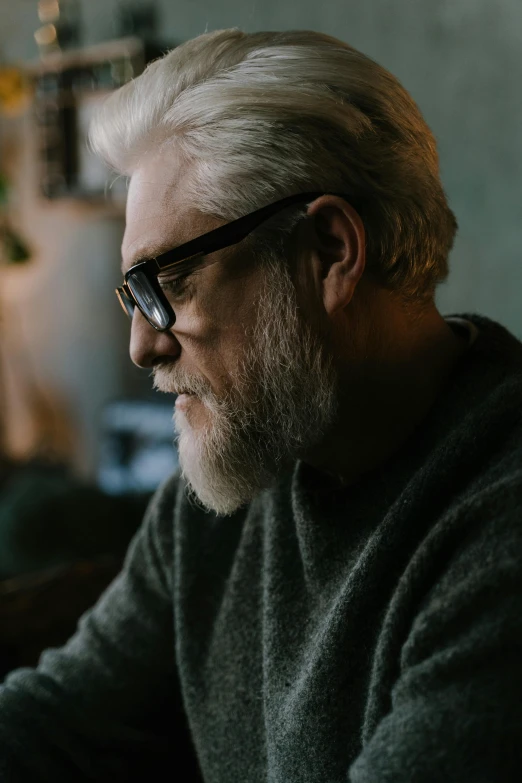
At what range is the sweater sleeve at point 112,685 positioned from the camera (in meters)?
1.13

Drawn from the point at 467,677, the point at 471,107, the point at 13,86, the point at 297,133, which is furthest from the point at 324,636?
the point at 13,86

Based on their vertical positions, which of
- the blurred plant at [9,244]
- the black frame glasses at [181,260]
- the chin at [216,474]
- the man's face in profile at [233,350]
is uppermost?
the black frame glasses at [181,260]

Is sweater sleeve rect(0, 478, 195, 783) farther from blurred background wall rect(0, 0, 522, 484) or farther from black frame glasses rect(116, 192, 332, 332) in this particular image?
blurred background wall rect(0, 0, 522, 484)

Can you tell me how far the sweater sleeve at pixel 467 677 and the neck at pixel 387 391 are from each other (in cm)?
20

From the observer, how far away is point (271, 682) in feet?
3.19

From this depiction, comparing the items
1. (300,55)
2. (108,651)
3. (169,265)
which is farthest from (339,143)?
(108,651)

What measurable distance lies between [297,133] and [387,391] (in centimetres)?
32

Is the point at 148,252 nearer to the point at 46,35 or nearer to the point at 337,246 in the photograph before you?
the point at 337,246

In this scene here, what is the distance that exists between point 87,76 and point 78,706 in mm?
2756

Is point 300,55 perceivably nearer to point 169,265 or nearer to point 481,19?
point 169,265

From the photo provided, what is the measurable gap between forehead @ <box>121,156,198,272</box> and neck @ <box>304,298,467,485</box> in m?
0.26

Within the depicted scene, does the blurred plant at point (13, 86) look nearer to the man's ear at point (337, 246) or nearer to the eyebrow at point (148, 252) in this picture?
the eyebrow at point (148, 252)

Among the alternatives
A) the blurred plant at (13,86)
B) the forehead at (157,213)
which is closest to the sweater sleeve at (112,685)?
the forehead at (157,213)

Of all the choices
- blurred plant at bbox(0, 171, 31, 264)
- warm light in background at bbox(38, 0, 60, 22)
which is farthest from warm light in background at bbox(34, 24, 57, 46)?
blurred plant at bbox(0, 171, 31, 264)
